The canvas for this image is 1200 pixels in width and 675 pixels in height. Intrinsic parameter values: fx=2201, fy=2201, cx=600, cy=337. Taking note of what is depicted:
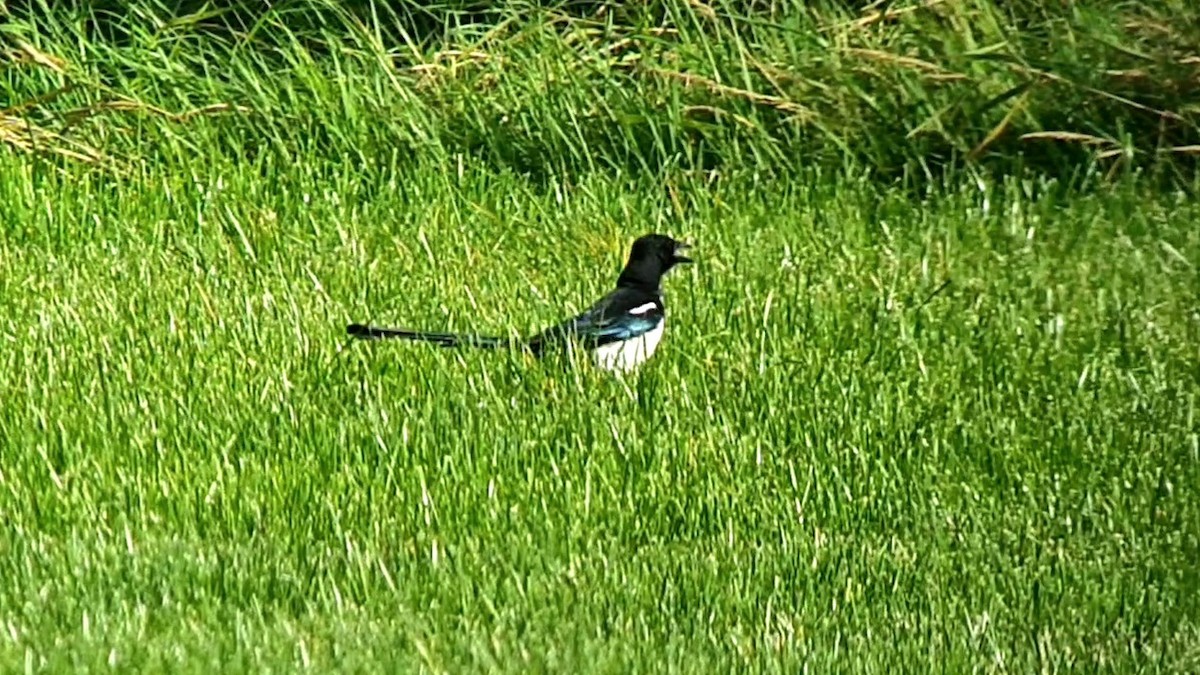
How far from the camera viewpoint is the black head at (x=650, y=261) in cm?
607

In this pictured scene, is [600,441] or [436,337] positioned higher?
[436,337]

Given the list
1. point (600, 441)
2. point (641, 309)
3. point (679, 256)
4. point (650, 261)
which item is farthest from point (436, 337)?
point (679, 256)

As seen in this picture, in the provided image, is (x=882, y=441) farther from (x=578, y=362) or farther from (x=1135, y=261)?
(x=1135, y=261)

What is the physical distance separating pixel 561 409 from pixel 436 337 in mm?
437

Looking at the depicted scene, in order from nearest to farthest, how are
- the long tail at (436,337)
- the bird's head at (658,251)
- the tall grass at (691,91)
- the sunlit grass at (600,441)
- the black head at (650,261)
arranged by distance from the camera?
the sunlit grass at (600,441), the long tail at (436,337), the black head at (650,261), the bird's head at (658,251), the tall grass at (691,91)

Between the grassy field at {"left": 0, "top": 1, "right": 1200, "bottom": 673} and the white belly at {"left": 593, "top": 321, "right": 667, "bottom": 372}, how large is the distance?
0.11 meters

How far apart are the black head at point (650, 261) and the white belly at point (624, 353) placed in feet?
0.98

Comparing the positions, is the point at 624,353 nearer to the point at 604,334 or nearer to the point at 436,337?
the point at 604,334

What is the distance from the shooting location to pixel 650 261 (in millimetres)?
6152

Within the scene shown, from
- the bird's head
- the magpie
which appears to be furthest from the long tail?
the bird's head

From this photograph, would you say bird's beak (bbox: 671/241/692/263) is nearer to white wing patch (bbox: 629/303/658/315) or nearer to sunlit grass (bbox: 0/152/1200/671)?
sunlit grass (bbox: 0/152/1200/671)

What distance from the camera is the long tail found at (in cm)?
569

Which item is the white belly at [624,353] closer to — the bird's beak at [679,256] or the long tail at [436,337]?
the long tail at [436,337]

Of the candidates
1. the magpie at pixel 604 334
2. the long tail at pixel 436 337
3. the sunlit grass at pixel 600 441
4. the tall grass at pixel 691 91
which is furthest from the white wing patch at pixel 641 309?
the tall grass at pixel 691 91
